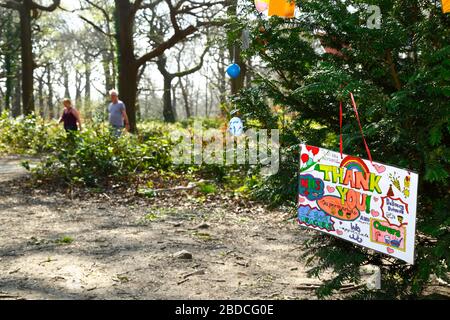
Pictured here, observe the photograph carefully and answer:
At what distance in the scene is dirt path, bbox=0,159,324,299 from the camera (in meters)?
3.36

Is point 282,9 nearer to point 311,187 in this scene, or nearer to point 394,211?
point 311,187

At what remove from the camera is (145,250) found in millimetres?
4312

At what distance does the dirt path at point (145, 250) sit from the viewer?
3.36 metres

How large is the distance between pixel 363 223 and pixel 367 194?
0.16 meters

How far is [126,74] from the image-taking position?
14625mm

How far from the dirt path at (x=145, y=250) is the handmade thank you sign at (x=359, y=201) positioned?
0.86 m

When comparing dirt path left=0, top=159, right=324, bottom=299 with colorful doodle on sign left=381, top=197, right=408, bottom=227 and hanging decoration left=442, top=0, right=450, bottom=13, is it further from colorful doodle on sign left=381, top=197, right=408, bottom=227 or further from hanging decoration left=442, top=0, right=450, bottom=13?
hanging decoration left=442, top=0, right=450, bottom=13

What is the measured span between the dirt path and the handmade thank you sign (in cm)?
86

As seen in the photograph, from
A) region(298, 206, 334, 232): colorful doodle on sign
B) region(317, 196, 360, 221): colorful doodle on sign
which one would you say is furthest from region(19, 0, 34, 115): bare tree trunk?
region(317, 196, 360, 221): colorful doodle on sign

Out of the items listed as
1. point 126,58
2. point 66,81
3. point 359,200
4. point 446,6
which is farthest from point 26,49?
point 66,81

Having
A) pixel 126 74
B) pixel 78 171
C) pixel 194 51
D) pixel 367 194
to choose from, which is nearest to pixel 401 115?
pixel 367 194

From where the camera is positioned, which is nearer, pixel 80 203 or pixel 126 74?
pixel 80 203

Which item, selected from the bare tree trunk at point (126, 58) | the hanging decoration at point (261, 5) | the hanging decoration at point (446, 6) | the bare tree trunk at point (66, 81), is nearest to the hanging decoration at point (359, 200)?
the hanging decoration at point (446, 6)

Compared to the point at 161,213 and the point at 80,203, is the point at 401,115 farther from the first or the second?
the point at 80,203
